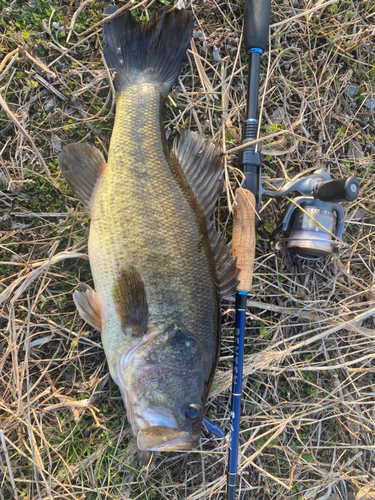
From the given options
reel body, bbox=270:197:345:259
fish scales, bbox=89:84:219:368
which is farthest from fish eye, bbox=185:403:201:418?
reel body, bbox=270:197:345:259

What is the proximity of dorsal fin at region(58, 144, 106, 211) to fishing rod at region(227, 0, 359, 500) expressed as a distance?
875 mm

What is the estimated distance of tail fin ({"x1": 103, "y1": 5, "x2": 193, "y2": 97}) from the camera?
2008 millimetres

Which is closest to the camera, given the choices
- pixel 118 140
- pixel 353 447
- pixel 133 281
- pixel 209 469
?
pixel 133 281

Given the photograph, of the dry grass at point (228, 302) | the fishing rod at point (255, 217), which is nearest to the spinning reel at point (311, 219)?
the fishing rod at point (255, 217)

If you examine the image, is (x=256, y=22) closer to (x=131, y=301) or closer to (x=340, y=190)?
(x=340, y=190)

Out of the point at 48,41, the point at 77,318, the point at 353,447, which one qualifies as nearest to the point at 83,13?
the point at 48,41

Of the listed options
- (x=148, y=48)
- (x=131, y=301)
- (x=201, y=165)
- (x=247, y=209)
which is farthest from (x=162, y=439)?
(x=148, y=48)

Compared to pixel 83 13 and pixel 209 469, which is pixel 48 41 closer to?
pixel 83 13

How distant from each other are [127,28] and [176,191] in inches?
40.4

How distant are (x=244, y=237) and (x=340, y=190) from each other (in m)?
0.60

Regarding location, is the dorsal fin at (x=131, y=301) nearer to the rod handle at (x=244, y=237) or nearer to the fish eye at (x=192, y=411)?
the fish eye at (x=192, y=411)

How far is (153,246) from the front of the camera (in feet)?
5.95

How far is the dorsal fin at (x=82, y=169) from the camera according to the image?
1977 millimetres

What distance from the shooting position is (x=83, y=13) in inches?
90.0
